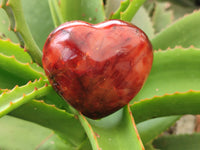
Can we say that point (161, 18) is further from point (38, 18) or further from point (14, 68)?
point (14, 68)

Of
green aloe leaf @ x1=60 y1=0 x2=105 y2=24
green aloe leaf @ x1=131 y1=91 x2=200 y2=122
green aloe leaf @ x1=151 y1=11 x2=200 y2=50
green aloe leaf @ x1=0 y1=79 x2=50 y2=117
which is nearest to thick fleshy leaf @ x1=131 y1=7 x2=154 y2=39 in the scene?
green aloe leaf @ x1=151 y1=11 x2=200 y2=50

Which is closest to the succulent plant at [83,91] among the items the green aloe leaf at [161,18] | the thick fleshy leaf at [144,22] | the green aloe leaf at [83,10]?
the green aloe leaf at [83,10]

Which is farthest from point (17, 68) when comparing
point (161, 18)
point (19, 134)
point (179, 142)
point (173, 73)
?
point (161, 18)

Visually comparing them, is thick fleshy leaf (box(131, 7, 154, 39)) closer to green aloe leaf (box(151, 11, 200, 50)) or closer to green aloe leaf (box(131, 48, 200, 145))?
green aloe leaf (box(151, 11, 200, 50))

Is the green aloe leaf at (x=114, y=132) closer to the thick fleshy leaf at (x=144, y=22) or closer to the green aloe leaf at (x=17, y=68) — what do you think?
A: the green aloe leaf at (x=17, y=68)

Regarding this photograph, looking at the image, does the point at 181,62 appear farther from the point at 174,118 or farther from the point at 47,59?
the point at 47,59

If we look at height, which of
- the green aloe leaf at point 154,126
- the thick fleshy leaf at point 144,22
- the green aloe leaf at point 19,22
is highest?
the green aloe leaf at point 19,22

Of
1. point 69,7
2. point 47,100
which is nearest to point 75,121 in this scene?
point 47,100
